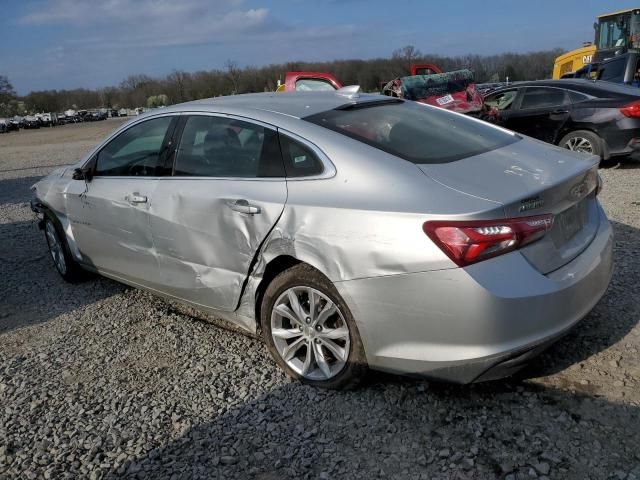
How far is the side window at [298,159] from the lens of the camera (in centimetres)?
301

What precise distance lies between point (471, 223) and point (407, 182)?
39 cm

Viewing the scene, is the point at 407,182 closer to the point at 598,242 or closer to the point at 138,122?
the point at 598,242

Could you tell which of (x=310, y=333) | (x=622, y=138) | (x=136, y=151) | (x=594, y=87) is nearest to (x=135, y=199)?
(x=136, y=151)

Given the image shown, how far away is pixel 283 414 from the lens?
2.98 metres

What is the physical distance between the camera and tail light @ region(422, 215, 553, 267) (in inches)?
96.2

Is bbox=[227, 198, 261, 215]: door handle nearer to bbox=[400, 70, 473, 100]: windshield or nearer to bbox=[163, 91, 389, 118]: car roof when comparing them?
bbox=[163, 91, 389, 118]: car roof

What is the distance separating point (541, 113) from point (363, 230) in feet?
25.2

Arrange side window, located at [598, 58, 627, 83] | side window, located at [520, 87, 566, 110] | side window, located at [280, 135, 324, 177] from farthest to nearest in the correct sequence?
1. side window, located at [598, 58, 627, 83]
2. side window, located at [520, 87, 566, 110]
3. side window, located at [280, 135, 324, 177]

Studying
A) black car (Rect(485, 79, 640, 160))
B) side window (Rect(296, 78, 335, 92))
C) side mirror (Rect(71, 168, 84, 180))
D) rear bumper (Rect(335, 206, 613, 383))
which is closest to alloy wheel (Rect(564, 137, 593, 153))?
black car (Rect(485, 79, 640, 160))

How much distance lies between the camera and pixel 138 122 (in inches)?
167

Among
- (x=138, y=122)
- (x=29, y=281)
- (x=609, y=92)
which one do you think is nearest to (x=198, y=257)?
(x=138, y=122)

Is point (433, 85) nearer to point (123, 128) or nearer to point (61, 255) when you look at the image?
point (123, 128)

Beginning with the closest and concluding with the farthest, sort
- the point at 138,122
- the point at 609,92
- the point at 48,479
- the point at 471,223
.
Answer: the point at 471,223
the point at 48,479
the point at 138,122
the point at 609,92

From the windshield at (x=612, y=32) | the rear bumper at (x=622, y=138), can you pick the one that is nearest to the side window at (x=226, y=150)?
the rear bumper at (x=622, y=138)
